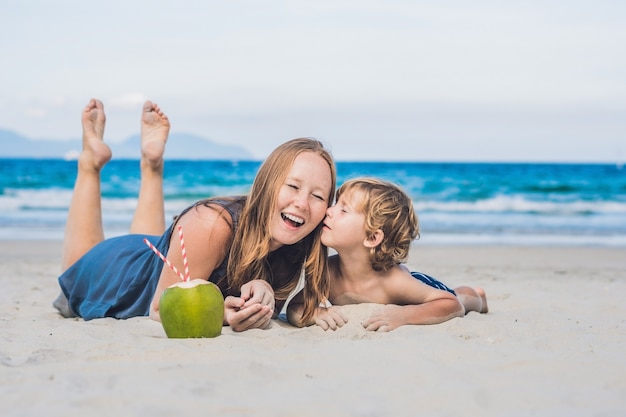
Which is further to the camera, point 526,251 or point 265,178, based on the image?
point 526,251

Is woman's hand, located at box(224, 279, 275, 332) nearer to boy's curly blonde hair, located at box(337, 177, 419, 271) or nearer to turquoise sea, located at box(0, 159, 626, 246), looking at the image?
boy's curly blonde hair, located at box(337, 177, 419, 271)

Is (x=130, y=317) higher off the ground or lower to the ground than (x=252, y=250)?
lower

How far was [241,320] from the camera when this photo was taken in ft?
12.7

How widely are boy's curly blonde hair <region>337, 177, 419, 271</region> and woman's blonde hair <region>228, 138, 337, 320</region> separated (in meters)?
0.19

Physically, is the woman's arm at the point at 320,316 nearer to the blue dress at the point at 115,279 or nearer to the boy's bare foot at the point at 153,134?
the blue dress at the point at 115,279

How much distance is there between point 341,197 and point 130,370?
1.80m

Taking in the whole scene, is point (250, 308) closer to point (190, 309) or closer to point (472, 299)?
point (190, 309)

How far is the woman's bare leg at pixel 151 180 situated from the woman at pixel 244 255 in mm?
839

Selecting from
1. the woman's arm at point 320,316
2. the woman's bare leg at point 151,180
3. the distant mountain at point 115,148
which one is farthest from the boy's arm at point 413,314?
the distant mountain at point 115,148

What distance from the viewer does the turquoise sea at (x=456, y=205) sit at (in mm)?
12578

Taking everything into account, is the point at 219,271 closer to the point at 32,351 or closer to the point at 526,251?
the point at 32,351

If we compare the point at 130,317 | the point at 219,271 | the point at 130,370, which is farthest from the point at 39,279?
the point at 130,370

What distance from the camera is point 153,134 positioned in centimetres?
598

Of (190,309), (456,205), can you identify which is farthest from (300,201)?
(456,205)
